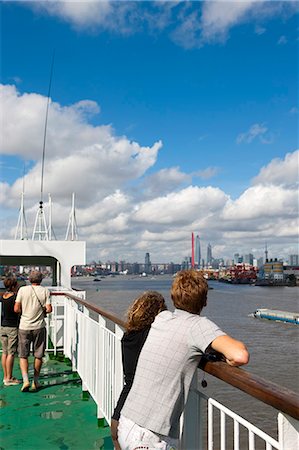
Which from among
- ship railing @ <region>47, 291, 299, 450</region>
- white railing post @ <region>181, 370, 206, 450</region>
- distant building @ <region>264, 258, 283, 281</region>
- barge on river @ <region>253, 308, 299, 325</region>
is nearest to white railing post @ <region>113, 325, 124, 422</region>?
ship railing @ <region>47, 291, 299, 450</region>

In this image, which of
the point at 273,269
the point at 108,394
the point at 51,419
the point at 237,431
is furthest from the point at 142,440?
the point at 273,269

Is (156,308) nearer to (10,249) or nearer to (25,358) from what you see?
(25,358)

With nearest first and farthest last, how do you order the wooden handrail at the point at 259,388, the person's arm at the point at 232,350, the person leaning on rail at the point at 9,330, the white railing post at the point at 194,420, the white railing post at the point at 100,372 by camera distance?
the wooden handrail at the point at 259,388 → the person's arm at the point at 232,350 → the white railing post at the point at 194,420 → the white railing post at the point at 100,372 → the person leaning on rail at the point at 9,330

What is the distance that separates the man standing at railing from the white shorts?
11.0 ft

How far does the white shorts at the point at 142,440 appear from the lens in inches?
75.8

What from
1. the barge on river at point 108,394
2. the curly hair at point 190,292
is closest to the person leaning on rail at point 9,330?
the barge on river at point 108,394

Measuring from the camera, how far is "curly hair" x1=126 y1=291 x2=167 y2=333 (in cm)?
226

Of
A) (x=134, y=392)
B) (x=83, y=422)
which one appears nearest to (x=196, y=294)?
(x=134, y=392)

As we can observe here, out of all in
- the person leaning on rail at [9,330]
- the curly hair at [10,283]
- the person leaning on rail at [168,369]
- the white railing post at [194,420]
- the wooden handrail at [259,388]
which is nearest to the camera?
the wooden handrail at [259,388]

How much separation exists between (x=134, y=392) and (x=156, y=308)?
45 centimetres

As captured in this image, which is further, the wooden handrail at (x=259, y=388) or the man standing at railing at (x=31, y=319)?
the man standing at railing at (x=31, y=319)

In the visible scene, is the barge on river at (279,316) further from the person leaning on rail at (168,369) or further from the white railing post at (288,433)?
the white railing post at (288,433)

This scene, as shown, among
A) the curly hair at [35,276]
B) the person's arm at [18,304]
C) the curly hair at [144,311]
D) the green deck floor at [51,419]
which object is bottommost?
the green deck floor at [51,419]

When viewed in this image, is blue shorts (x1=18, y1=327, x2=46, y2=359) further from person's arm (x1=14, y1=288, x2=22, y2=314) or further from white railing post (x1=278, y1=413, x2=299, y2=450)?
white railing post (x1=278, y1=413, x2=299, y2=450)
